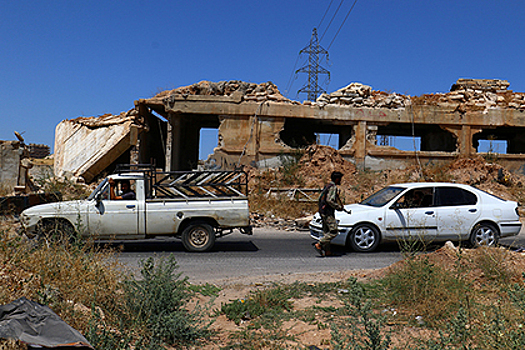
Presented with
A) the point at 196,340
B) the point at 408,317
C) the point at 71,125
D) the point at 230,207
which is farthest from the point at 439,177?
the point at 71,125

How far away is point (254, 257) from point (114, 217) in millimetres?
3068

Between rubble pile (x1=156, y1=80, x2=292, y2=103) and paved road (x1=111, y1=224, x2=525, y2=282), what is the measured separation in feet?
28.5

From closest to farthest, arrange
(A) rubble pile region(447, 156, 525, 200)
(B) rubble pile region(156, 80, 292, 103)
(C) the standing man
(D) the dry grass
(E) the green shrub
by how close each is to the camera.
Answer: (D) the dry grass → (E) the green shrub → (C) the standing man → (A) rubble pile region(447, 156, 525, 200) → (B) rubble pile region(156, 80, 292, 103)

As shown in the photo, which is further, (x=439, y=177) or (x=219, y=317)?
(x=439, y=177)

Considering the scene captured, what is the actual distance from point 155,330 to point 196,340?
468 mm

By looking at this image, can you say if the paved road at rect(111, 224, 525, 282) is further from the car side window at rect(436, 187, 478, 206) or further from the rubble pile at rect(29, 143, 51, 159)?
the rubble pile at rect(29, 143, 51, 159)

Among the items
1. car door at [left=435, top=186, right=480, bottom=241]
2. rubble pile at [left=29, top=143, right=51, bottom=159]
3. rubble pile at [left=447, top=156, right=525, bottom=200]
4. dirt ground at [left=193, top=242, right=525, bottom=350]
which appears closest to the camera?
dirt ground at [left=193, top=242, right=525, bottom=350]

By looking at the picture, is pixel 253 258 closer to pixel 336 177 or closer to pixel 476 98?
pixel 336 177

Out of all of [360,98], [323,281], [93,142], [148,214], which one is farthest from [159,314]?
[93,142]

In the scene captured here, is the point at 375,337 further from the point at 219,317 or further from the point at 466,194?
the point at 466,194

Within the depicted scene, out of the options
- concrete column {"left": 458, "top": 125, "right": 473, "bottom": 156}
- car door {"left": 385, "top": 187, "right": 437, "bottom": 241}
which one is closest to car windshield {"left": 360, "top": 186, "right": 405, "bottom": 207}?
car door {"left": 385, "top": 187, "right": 437, "bottom": 241}

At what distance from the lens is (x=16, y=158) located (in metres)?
18.1

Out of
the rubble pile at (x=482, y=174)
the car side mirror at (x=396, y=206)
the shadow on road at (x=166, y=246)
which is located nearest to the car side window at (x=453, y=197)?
the car side mirror at (x=396, y=206)

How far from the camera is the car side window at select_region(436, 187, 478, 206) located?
345 inches
